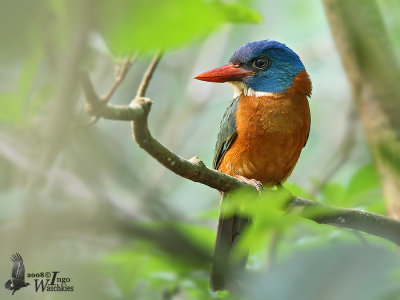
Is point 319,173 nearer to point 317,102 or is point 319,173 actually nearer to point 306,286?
point 317,102

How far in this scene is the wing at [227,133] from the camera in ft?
11.1

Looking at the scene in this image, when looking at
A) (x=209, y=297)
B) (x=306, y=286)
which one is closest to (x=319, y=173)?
(x=209, y=297)

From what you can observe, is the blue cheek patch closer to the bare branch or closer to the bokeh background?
the bokeh background

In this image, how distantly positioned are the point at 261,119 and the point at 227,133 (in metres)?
0.24

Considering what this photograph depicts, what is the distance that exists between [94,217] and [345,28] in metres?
2.53

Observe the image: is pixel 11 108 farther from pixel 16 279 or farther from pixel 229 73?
pixel 229 73

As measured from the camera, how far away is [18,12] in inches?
22.5

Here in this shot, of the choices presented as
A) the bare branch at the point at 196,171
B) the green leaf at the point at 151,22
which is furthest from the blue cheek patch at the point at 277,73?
the green leaf at the point at 151,22

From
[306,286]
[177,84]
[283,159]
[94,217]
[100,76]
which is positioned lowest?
[306,286]

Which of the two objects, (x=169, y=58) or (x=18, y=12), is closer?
(x=18, y=12)

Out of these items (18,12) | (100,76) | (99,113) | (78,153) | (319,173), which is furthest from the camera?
(319,173)

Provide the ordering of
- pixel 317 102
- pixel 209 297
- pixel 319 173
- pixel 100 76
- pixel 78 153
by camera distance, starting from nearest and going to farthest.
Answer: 1. pixel 209 297
2. pixel 78 153
3. pixel 100 76
4. pixel 319 173
5. pixel 317 102

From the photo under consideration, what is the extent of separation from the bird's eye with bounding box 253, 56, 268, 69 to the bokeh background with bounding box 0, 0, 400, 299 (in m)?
0.53

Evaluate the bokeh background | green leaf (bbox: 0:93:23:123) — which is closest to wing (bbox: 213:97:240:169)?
the bokeh background
